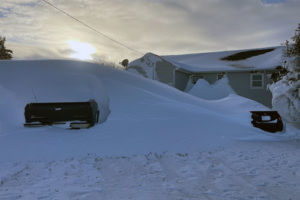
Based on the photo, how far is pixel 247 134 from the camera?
23.6ft

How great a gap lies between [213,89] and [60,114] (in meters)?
15.4

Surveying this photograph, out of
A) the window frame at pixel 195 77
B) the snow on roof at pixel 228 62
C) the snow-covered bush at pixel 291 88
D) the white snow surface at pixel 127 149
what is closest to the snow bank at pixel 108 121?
the white snow surface at pixel 127 149

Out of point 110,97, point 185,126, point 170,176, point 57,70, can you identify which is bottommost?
point 170,176

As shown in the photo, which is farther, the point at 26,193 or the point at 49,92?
the point at 49,92

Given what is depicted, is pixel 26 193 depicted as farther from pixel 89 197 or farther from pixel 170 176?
pixel 170 176

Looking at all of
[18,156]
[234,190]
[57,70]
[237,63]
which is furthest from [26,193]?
[237,63]

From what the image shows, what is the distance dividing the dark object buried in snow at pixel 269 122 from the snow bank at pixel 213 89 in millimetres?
10965

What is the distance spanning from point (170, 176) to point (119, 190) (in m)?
1.00

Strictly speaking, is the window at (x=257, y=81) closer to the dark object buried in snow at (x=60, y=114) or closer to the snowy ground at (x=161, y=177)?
the snowy ground at (x=161, y=177)

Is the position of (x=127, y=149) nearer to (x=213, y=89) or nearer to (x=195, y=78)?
(x=213, y=89)

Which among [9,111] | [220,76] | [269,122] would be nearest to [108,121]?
[9,111]

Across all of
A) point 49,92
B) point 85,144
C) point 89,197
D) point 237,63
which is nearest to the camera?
point 89,197

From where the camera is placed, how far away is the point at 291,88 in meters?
9.23

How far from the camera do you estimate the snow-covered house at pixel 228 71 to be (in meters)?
18.3
